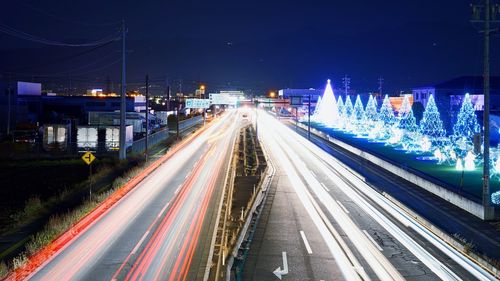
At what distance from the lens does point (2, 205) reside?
34.0m

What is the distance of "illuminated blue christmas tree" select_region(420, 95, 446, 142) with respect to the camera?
5487 centimetres

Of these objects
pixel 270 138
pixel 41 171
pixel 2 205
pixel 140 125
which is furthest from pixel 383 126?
pixel 2 205

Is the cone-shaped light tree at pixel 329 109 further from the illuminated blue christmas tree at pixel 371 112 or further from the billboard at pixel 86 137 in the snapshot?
the billboard at pixel 86 137

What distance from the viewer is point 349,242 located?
1889 cm

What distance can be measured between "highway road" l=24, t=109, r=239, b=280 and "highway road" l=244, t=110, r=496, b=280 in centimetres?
232

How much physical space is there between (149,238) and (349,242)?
7039mm

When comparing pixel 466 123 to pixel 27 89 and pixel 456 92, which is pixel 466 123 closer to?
pixel 456 92

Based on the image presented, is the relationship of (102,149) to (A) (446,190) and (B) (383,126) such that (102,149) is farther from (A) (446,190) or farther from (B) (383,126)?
(B) (383,126)

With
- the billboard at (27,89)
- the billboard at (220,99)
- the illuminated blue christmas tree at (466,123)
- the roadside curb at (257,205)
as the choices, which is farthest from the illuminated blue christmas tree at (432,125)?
the billboard at (27,89)

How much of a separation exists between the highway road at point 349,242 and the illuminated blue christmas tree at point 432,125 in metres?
25.6

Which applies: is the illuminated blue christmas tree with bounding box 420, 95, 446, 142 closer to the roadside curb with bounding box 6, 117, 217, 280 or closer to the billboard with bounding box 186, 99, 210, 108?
the roadside curb with bounding box 6, 117, 217, 280

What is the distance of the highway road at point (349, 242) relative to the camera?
604 inches

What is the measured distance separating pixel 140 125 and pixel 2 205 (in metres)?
40.0

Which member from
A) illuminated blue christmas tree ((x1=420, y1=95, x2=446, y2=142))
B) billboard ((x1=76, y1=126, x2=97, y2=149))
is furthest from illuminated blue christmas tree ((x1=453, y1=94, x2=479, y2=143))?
billboard ((x1=76, y1=126, x2=97, y2=149))
